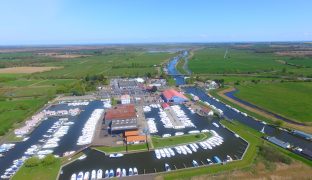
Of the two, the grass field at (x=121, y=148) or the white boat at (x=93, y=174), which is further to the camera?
the grass field at (x=121, y=148)

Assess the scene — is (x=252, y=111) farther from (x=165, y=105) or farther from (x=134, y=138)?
(x=134, y=138)

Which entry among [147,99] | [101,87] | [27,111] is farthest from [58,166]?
[101,87]

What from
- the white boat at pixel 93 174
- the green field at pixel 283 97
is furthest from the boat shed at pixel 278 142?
the white boat at pixel 93 174

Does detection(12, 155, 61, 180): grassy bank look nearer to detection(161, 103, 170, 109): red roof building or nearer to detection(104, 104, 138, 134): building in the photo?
detection(104, 104, 138, 134): building

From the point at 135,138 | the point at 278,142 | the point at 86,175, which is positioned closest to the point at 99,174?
the point at 86,175

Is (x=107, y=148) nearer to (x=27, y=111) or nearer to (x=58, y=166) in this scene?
(x=58, y=166)

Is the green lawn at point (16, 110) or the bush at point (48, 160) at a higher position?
the green lawn at point (16, 110)

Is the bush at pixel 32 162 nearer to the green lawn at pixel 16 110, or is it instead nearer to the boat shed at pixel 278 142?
the green lawn at pixel 16 110
